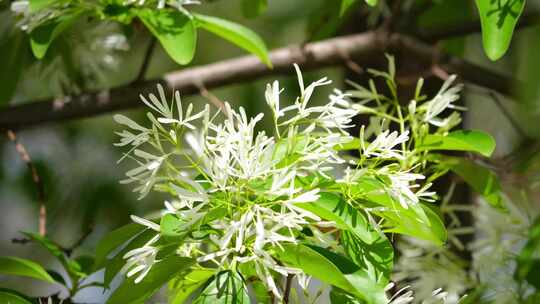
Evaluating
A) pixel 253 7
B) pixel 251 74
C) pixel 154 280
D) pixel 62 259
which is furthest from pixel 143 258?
pixel 251 74

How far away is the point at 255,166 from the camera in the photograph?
0.63 meters

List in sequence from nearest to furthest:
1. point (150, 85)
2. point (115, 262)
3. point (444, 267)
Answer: point (115, 262) < point (444, 267) < point (150, 85)

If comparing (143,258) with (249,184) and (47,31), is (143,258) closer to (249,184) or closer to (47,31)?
(249,184)

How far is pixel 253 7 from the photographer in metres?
1.08

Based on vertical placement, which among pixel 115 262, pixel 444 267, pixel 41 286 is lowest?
pixel 41 286

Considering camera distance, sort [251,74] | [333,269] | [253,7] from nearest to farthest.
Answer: [333,269]
[253,7]
[251,74]

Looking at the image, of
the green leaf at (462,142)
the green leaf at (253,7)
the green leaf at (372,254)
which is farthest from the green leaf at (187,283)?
the green leaf at (253,7)

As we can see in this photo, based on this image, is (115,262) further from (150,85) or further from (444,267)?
(150,85)

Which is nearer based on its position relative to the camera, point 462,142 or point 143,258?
point 143,258

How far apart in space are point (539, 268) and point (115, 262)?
0.32 metres

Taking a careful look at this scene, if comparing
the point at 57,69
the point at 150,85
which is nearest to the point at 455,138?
the point at 150,85

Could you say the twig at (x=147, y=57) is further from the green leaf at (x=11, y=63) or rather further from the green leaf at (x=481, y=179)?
the green leaf at (x=481, y=179)

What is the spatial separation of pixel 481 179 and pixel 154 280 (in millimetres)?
329

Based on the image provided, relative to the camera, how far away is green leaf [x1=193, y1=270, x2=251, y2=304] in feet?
2.01
